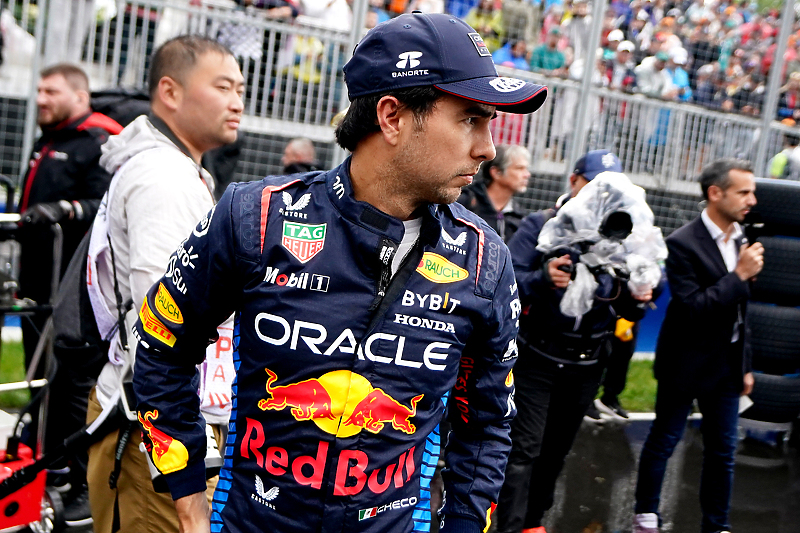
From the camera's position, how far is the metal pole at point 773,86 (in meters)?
10.2

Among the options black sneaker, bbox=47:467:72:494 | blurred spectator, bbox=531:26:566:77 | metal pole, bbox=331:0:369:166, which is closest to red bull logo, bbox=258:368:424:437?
black sneaker, bbox=47:467:72:494

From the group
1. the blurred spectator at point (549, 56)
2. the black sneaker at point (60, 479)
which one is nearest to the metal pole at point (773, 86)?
the blurred spectator at point (549, 56)

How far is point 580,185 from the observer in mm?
5004

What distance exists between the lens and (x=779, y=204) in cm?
670

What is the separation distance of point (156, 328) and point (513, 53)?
24.3 feet

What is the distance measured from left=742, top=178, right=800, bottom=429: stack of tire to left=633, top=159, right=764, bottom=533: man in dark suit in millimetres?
1636

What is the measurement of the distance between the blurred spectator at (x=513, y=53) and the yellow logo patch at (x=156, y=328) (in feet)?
23.7

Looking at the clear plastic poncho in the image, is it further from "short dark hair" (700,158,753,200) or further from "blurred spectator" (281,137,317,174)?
"blurred spectator" (281,137,317,174)

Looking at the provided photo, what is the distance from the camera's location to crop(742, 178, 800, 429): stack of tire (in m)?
6.71

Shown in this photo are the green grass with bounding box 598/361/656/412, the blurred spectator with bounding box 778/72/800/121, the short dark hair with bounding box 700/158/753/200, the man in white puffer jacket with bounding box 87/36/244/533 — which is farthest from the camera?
the blurred spectator with bounding box 778/72/800/121

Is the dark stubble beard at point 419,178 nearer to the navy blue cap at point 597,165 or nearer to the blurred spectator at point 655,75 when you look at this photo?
the navy blue cap at point 597,165

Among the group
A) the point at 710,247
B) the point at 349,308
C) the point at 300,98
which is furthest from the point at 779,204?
the point at 349,308

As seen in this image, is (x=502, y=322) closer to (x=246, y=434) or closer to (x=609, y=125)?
(x=246, y=434)

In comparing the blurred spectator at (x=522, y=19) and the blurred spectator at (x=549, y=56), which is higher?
the blurred spectator at (x=522, y=19)
